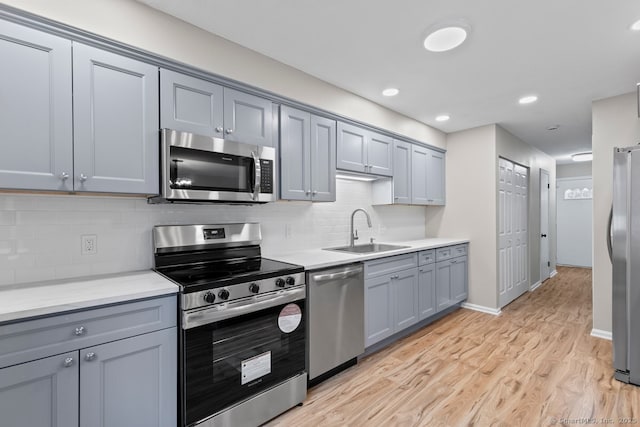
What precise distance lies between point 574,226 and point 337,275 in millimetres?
7598

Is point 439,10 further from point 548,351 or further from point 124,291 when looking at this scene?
point 548,351

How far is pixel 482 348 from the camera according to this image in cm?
297

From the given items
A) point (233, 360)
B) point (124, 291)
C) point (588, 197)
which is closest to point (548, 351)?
point (233, 360)

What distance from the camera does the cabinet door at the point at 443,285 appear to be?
3.59 metres

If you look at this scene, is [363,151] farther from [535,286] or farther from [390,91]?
[535,286]

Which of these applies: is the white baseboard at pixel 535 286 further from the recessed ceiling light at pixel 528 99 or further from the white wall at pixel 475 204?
the recessed ceiling light at pixel 528 99

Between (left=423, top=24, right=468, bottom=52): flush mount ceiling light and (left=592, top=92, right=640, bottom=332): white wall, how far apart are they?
214 centimetres

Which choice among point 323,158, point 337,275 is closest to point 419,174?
point 323,158

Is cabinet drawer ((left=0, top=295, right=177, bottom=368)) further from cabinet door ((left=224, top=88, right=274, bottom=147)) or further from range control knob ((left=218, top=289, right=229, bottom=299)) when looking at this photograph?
cabinet door ((left=224, top=88, right=274, bottom=147))

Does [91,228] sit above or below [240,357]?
above

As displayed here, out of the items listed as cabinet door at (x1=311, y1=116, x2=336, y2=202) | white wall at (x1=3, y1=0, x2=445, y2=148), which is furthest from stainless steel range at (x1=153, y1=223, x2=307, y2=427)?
white wall at (x1=3, y1=0, x2=445, y2=148)

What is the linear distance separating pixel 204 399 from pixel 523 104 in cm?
397

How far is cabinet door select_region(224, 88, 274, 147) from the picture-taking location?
7.13 ft

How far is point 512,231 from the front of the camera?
4469mm
